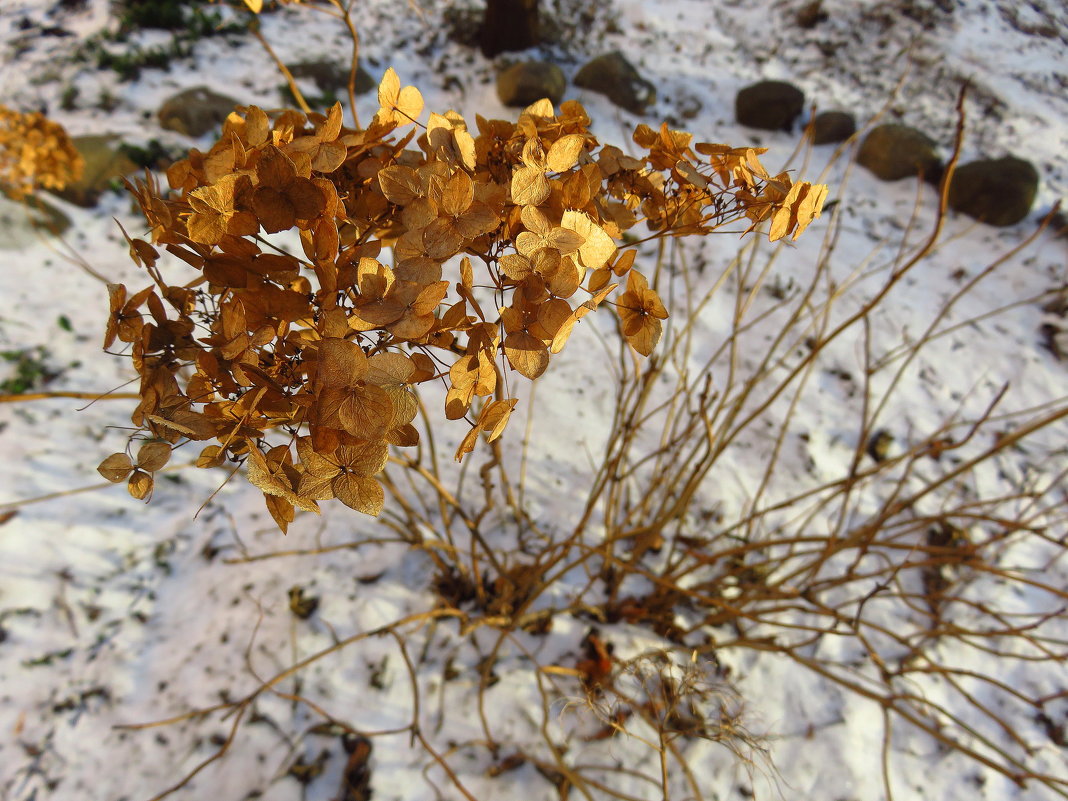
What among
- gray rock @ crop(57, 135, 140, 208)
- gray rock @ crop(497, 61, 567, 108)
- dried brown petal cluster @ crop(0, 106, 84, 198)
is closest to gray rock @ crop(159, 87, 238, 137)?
gray rock @ crop(57, 135, 140, 208)

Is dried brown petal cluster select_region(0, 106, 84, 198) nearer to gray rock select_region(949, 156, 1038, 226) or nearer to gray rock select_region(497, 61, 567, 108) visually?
gray rock select_region(497, 61, 567, 108)

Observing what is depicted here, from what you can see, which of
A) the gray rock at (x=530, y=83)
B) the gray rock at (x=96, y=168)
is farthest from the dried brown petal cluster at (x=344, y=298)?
the gray rock at (x=530, y=83)

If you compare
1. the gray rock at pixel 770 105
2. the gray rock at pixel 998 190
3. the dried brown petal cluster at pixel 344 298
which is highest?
the dried brown petal cluster at pixel 344 298

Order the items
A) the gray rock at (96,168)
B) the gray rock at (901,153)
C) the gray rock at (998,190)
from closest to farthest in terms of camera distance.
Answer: the gray rock at (96,168) → the gray rock at (998,190) → the gray rock at (901,153)

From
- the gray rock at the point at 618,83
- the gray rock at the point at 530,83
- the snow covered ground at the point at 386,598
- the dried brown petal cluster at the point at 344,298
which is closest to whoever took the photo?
the dried brown petal cluster at the point at 344,298

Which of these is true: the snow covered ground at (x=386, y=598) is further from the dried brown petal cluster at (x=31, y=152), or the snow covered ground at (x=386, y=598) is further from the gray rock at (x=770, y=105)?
the gray rock at (x=770, y=105)
